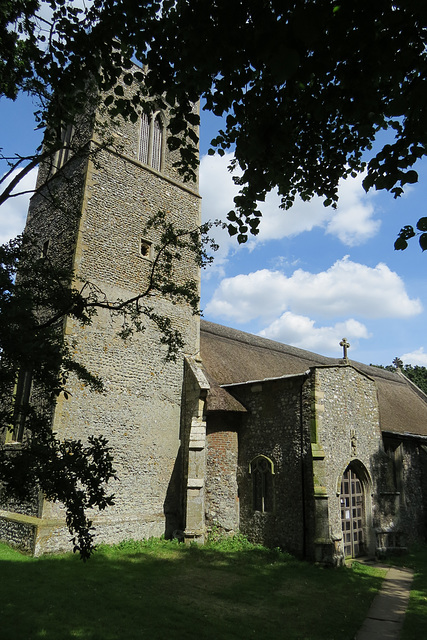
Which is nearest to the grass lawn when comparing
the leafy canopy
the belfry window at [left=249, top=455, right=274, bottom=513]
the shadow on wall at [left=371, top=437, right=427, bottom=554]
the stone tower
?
the stone tower

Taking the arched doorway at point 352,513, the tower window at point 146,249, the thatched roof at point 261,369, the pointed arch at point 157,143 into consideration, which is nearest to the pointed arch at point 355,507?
the arched doorway at point 352,513

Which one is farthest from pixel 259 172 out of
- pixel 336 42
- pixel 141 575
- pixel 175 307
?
pixel 175 307

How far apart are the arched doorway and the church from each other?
0.04m

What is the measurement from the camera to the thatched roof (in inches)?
634

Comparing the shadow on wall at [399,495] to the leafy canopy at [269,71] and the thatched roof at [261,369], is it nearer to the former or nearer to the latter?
the thatched roof at [261,369]

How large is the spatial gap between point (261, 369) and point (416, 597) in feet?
34.2

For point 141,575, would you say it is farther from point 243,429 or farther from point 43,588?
point 243,429

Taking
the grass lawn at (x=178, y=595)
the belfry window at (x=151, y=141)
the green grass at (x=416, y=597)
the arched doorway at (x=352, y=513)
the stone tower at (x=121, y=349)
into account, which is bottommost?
the green grass at (x=416, y=597)

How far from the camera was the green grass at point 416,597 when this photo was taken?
23.4 ft

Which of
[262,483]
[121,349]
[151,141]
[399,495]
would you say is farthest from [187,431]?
[151,141]

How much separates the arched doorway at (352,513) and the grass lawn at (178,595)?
3.99 feet

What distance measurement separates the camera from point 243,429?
566 inches

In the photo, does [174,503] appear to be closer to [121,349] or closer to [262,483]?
[262,483]

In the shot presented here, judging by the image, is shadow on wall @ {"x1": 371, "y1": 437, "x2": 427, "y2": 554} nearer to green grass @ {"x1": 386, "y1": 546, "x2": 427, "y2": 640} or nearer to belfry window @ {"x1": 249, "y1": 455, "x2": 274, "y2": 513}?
green grass @ {"x1": 386, "y1": 546, "x2": 427, "y2": 640}
